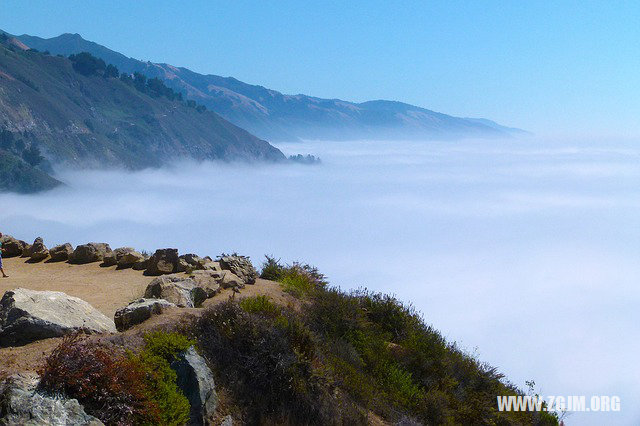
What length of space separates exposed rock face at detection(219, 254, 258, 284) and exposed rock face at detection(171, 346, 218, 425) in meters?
6.81

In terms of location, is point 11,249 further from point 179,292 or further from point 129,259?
point 179,292

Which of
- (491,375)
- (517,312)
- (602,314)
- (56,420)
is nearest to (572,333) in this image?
(517,312)

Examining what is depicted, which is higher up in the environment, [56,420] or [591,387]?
[56,420]

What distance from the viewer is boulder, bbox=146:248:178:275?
17475 mm

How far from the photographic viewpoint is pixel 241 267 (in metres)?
16.4

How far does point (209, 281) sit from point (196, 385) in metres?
5.89

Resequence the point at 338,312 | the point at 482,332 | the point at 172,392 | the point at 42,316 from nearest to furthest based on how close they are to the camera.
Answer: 1. the point at 172,392
2. the point at 42,316
3. the point at 338,312
4. the point at 482,332

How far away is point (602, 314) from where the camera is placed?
198 m

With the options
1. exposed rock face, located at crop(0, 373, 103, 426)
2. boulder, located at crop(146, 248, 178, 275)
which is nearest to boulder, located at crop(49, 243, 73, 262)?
boulder, located at crop(146, 248, 178, 275)

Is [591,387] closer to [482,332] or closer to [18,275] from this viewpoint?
[482,332]

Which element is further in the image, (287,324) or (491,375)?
(491,375)

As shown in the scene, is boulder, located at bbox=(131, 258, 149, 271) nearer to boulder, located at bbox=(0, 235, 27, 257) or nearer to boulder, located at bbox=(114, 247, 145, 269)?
boulder, located at bbox=(114, 247, 145, 269)

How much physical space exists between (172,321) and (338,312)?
4799mm

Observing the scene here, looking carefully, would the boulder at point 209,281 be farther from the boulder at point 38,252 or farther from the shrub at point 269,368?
the boulder at point 38,252
